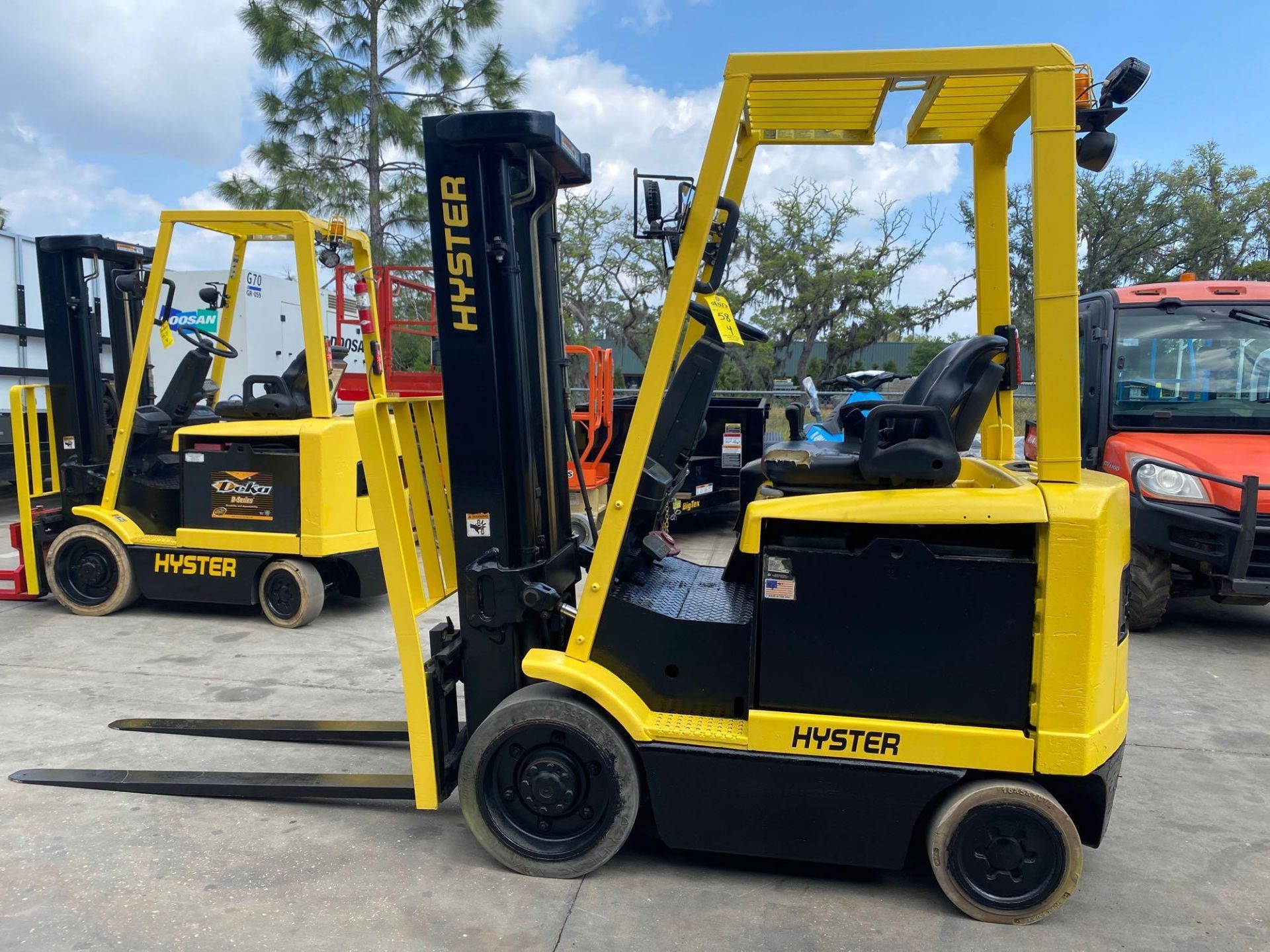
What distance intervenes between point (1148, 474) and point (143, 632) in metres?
6.96

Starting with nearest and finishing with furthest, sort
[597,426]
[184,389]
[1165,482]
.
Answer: [1165,482]
[184,389]
[597,426]

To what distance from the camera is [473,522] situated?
10.8 feet

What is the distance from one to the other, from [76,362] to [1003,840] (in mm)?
6906

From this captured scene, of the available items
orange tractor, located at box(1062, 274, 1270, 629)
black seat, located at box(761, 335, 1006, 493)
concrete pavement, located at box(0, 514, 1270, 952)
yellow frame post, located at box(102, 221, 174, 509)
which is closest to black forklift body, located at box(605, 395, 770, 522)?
orange tractor, located at box(1062, 274, 1270, 629)

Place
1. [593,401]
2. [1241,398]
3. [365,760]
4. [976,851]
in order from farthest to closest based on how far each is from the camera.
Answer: [593,401], [1241,398], [365,760], [976,851]

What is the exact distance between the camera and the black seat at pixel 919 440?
2.89 metres

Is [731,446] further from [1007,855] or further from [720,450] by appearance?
[1007,855]

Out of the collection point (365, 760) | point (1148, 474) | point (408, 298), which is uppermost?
point (408, 298)

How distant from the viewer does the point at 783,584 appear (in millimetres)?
2859

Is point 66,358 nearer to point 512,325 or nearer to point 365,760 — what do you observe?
point 365,760

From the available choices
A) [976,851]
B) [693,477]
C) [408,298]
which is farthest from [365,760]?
[408,298]

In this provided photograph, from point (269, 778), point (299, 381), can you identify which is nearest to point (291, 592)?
point (299, 381)

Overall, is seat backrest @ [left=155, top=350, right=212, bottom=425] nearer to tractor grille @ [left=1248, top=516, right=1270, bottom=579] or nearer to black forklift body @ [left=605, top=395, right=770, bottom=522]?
black forklift body @ [left=605, top=395, right=770, bottom=522]

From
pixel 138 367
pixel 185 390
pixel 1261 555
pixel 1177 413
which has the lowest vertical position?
pixel 1261 555
